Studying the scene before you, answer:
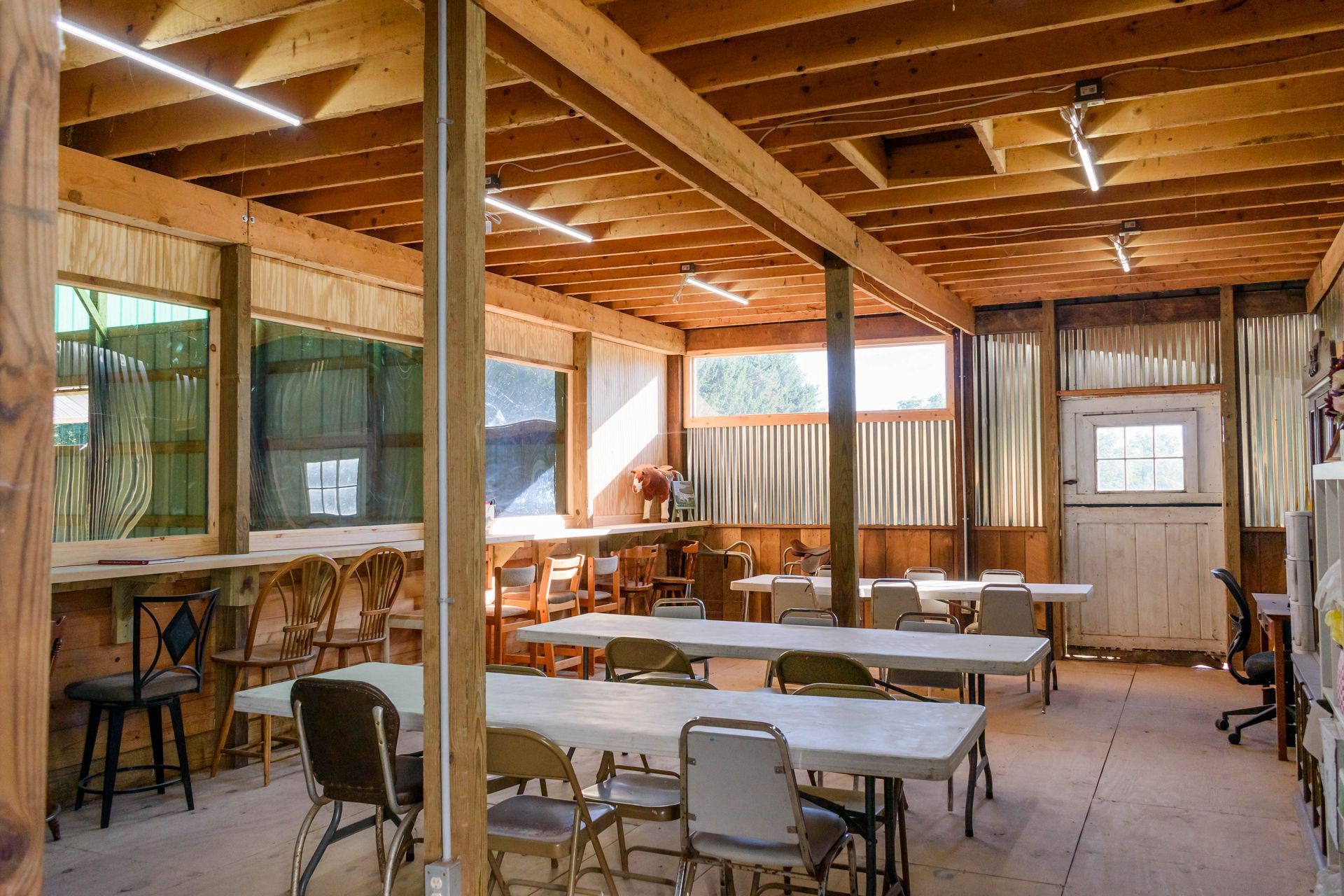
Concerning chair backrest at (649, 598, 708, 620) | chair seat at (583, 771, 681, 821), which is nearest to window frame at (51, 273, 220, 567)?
chair backrest at (649, 598, 708, 620)

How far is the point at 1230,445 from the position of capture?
30.0 ft

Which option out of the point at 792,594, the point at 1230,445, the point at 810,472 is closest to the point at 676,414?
the point at 810,472

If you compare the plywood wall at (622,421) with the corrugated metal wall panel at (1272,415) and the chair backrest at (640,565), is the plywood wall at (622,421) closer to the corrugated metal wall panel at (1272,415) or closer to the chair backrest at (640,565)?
the chair backrest at (640,565)

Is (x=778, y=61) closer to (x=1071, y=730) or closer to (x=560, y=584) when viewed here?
(x=1071, y=730)

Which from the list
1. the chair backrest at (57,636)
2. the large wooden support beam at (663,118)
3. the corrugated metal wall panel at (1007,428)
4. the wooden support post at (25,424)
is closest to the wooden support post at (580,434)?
the large wooden support beam at (663,118)

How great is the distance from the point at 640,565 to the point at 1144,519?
4.86 m

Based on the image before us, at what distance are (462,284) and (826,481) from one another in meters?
8.20

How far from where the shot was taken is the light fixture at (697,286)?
328 inches

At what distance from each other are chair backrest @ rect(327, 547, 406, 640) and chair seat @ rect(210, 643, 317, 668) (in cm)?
29

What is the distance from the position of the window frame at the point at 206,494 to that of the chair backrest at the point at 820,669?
361cm

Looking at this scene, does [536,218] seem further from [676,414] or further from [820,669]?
[676,414]

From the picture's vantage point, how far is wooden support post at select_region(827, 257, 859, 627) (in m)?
6.71

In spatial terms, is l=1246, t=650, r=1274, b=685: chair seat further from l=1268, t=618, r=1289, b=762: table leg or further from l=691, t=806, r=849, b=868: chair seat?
l=691, t=806, r=849, b=868: chair seat

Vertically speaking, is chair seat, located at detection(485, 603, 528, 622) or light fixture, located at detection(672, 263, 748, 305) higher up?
light fixture, located at detection(672, 263, 748, 305)
